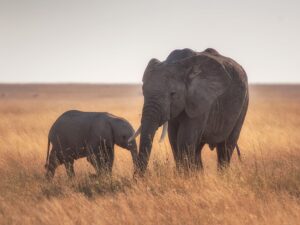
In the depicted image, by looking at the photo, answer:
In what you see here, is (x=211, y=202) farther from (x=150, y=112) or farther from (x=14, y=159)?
(x=14, y=159)

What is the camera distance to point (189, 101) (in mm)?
7797

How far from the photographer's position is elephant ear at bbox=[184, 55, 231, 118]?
783 centimetres

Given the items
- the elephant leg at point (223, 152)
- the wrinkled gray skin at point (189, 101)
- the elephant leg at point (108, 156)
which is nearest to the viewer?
the wrinkled gray skin at point (189, 101)

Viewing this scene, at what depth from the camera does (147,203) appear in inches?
259

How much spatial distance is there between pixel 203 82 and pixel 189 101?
385mm

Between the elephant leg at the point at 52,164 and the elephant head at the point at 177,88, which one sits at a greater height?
the elephant head at the point at 177,88

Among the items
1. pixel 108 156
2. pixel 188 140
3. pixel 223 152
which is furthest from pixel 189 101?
pixel 108 156

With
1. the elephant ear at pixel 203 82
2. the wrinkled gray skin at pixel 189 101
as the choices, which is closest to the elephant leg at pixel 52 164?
the wrinkled gray skin at pixel 189 101

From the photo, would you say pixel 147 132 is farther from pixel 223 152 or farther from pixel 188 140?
pixel 223 152

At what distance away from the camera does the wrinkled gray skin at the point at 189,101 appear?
7.50 m

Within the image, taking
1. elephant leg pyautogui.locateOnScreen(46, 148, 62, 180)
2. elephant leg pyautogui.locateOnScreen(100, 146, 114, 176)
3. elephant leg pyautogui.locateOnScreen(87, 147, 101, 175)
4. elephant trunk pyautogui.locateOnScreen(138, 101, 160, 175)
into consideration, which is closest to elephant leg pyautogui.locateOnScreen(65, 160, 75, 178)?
elephant leg pyautogui.locateOnScreen(46, 148, 62, 180)

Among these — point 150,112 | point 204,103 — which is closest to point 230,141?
point 204,103

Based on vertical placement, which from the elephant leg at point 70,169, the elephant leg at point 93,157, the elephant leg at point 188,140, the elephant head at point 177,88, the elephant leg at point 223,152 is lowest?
the elephant leg at point 70,169

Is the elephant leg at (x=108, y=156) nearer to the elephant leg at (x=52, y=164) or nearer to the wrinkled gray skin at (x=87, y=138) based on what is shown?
the wrinkled gray skin at (x=87, y=138)
